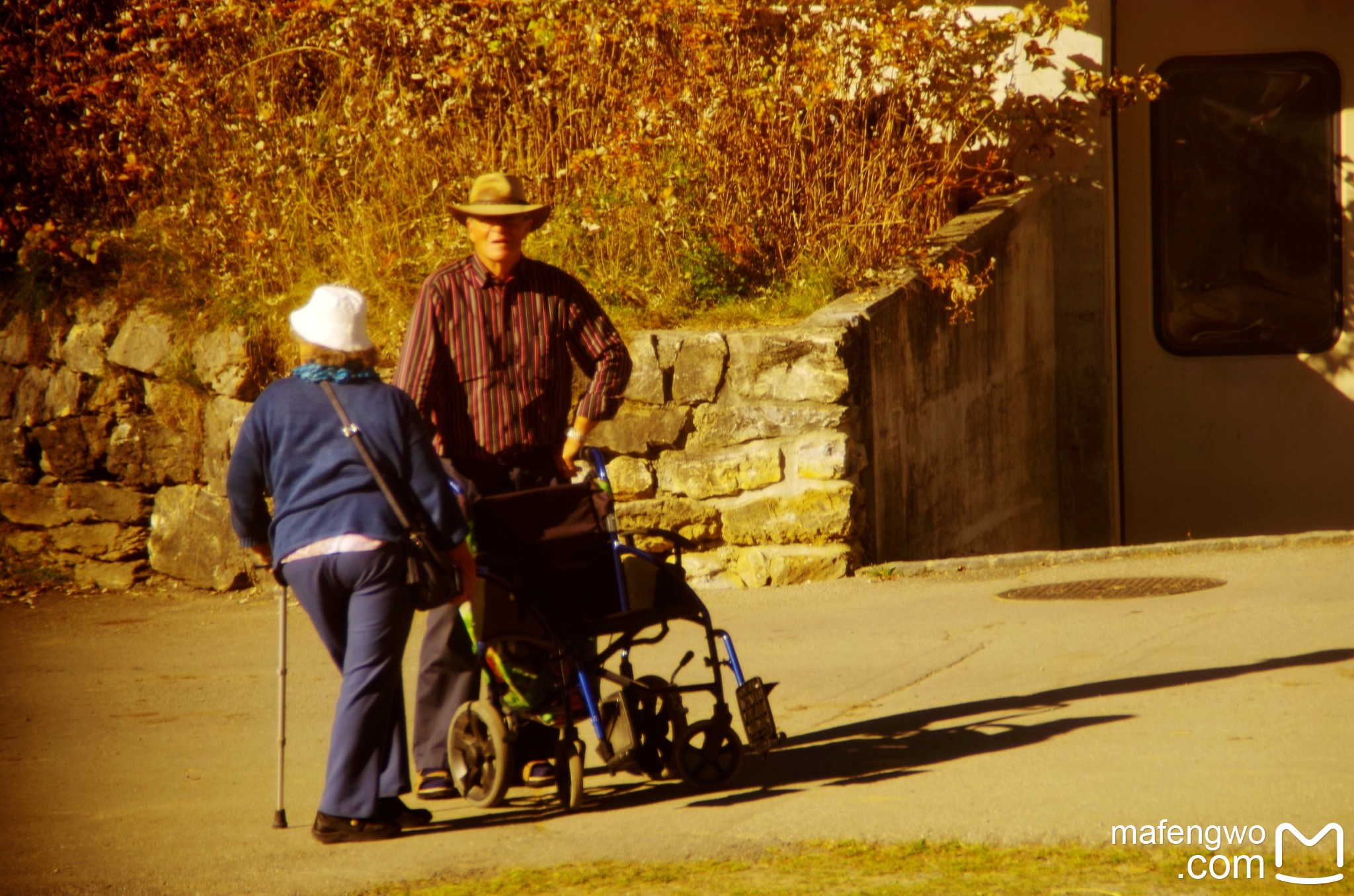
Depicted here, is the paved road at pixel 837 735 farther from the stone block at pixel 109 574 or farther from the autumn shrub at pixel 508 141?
the autumn shrub at pixel 508 141

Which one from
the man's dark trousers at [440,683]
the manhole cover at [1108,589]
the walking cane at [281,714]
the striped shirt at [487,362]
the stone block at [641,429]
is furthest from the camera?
the stone block at [641,429]

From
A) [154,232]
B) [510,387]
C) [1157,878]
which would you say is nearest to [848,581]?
[510,387]

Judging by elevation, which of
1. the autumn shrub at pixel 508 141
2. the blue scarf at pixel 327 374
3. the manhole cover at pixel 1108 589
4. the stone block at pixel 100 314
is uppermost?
the autumn shrub at pixel 508 141

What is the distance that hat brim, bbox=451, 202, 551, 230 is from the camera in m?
5.30

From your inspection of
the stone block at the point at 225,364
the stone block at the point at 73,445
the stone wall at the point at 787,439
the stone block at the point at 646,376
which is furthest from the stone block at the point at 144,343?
the stone block at the point at 646,376

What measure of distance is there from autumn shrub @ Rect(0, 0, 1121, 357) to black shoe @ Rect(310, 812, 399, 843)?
15.1 ft

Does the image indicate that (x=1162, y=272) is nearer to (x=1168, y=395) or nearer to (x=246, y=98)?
(x=1168, y=395)

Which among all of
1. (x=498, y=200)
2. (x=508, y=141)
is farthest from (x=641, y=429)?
(x=498, y=200)

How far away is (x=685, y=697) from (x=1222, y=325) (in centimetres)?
770

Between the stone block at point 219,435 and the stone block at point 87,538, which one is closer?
the stone block at point 219,435

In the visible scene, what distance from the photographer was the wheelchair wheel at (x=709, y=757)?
5.02 m

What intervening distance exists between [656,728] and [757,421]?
3.26 m

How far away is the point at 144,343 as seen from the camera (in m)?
9.55

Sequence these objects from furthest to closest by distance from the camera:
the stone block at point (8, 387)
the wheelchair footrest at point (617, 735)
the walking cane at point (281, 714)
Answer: the stone block at point (8, 387), the wheelchair footrest at point (617, 735), the walking cane at point (281, 714)
